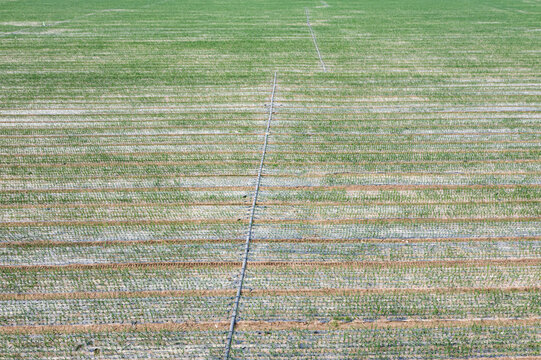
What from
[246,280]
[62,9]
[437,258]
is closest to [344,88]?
[437,258]

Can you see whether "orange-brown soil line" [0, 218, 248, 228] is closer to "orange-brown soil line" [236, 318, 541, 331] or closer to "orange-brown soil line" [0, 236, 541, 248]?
"orange-brown soil line" [0, 236, 541, 248]

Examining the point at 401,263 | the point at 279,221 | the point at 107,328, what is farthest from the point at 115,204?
the point at 401,263

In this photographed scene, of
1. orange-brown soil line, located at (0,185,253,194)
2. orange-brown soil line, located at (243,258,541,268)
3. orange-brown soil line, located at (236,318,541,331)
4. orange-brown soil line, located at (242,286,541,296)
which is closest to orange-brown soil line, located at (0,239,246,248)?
orange-brown soil line, located at (243,258,541,268)

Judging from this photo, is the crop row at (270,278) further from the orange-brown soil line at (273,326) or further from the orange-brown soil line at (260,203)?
the orange-brown soil line at (260,203)

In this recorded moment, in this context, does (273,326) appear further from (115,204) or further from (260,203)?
(115,204)

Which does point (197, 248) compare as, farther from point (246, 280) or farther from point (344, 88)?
point (344, 88)
